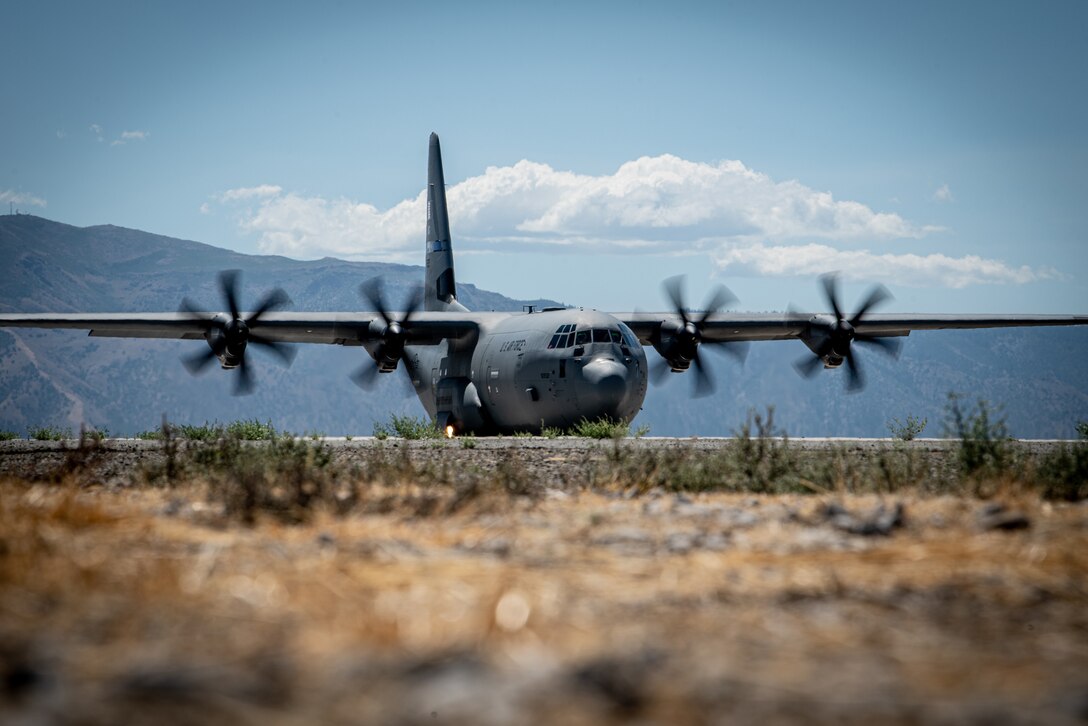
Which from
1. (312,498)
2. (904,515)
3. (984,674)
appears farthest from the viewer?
(312,498)

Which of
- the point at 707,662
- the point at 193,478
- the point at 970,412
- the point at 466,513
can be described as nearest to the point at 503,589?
the point at 707,662

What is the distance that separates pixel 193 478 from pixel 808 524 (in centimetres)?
709

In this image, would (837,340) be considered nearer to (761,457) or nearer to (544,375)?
(544,375)

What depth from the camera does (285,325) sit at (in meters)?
32.7

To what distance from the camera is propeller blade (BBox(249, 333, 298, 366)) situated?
31339 millimetres

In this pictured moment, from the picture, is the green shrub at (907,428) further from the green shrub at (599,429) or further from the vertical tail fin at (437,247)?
the vertical tail fin at (437,247)

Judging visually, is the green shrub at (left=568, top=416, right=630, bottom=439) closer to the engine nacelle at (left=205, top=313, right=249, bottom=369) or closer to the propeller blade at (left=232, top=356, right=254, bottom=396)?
the propeller blade at (left=232, top=356, right=254, bottom=396)

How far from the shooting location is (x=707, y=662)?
4.16m

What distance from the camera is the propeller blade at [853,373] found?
1287 inches

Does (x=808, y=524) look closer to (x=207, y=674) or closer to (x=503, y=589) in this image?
(x=503, y=589)

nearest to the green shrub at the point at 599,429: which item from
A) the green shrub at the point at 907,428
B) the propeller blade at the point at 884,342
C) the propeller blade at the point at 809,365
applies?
the propeller blade at the point at 809,365

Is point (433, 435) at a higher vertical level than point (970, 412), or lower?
lower

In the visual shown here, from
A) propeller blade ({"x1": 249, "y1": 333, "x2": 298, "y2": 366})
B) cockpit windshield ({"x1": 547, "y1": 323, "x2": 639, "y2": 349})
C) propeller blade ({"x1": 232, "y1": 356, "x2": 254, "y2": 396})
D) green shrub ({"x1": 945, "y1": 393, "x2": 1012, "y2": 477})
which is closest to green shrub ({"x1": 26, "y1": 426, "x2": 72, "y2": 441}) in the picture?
propeller blade ({"x1": 232, "y1": 356, "x2": 254, "y2": 396})

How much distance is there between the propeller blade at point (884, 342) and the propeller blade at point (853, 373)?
880 millimetres
